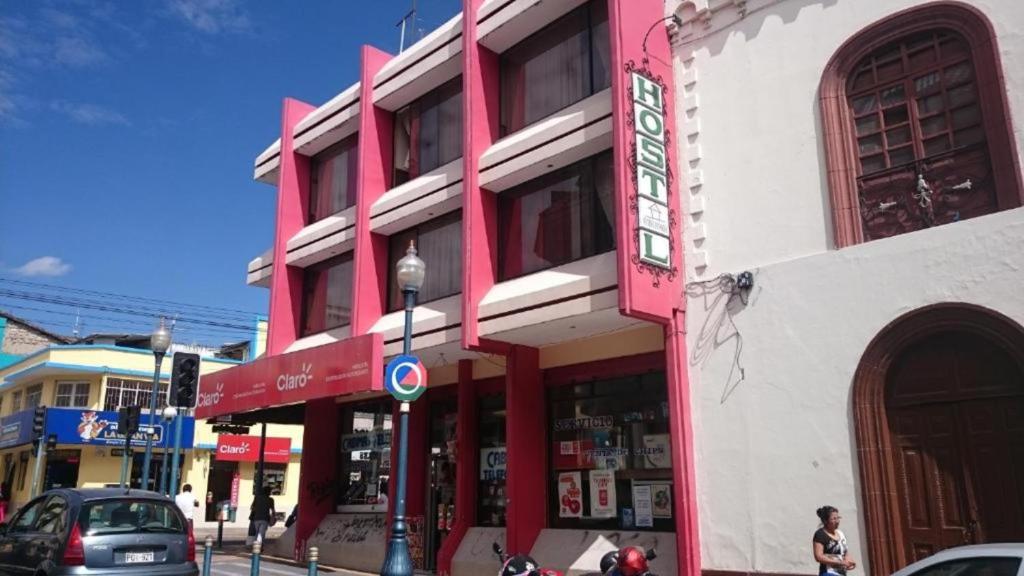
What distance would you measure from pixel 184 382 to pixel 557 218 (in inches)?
293

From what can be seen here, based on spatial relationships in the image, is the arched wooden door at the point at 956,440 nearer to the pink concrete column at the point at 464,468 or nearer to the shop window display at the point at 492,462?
the shop window display at the point at 492,462

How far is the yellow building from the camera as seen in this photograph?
34.1 meters

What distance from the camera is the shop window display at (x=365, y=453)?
19500mm

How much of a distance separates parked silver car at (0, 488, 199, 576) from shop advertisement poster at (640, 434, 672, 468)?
7.08m

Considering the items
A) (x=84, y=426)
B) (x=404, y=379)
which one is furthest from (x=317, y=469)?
(x=84, y=426)

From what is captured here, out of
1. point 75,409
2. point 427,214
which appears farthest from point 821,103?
point 75,409

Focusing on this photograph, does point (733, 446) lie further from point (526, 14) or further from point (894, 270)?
point (526, 14)

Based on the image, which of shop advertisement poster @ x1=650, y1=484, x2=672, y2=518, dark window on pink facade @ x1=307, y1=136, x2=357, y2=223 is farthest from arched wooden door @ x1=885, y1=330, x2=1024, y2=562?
dark window on pink facade @ x1=307, y1=136, x2=357, y2=223

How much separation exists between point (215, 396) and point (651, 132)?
12.5 m

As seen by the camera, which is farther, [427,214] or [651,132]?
[427,214]

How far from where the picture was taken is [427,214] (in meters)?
17.4

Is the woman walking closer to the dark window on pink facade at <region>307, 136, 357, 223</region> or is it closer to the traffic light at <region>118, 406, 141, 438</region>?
→ the traffic light at <region>118, 406, 141, 438</region>

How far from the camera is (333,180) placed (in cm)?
2122

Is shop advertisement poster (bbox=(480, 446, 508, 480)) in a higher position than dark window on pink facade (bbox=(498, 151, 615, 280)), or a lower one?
lower
